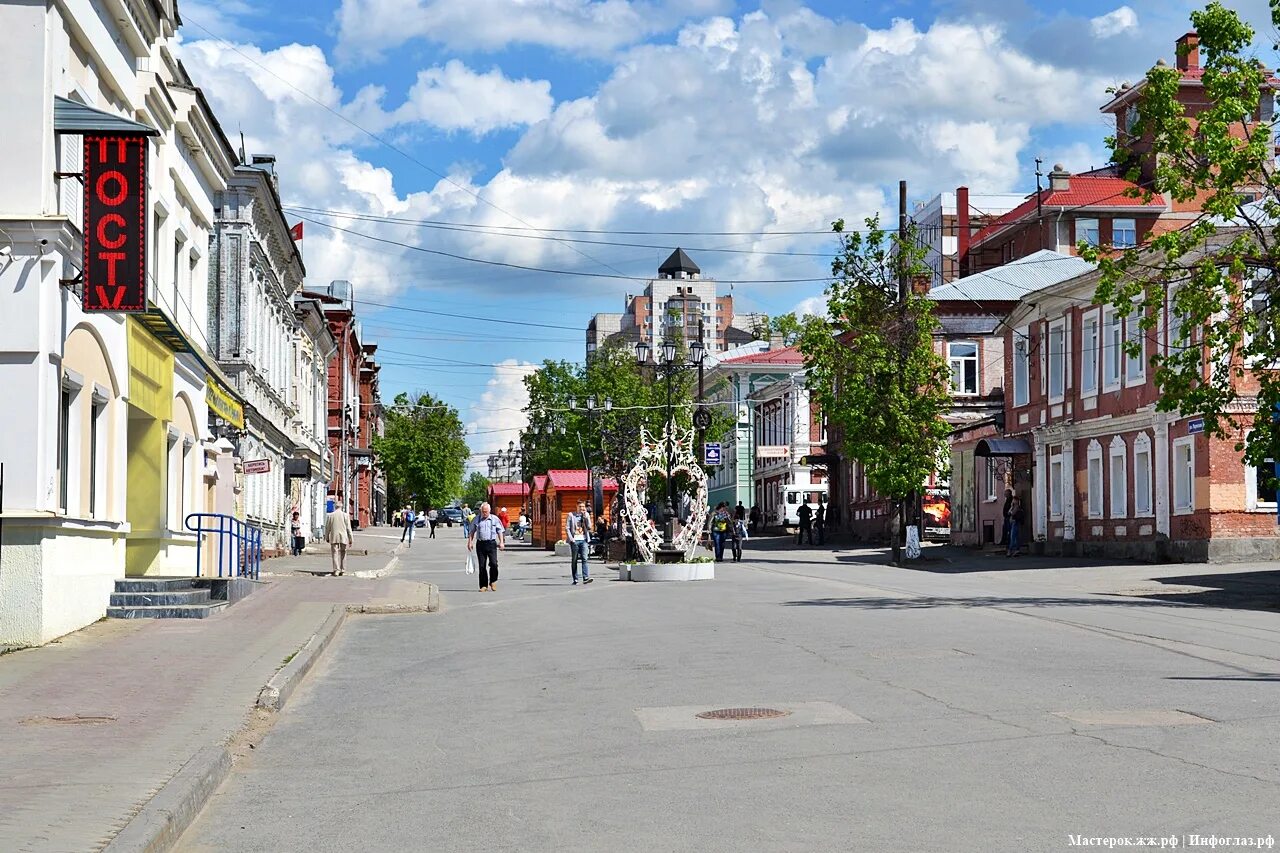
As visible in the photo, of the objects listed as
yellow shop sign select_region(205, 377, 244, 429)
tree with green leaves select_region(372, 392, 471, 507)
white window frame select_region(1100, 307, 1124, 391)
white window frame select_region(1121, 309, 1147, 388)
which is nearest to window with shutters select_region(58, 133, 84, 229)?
yellow shop sign select_region(205, 377, 244, 429)

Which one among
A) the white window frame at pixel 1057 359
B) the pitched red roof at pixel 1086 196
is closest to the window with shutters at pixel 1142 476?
the white window frame at pixel 1057 359

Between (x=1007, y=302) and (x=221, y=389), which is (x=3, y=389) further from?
(x=1007, y=302)

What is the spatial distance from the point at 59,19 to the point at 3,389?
13.8 feet

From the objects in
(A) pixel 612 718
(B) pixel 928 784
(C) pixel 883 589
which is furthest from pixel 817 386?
(B) pixel 928 784

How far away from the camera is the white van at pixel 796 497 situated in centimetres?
8581

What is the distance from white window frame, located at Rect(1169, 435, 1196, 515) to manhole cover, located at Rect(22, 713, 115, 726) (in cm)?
3170

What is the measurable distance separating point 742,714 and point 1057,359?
37.7 m

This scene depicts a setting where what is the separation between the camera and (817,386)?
160ft

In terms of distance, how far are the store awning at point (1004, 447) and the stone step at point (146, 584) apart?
31903mm

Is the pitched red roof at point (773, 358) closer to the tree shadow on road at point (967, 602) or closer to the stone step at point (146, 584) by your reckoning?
the tree shadow on road at point (967, 602)

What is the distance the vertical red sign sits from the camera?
1834cm

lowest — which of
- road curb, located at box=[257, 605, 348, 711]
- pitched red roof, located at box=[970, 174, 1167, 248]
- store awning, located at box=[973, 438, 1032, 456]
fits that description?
road curb, located at box=[257, 605, 348, 711]

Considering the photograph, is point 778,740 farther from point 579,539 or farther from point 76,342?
point 579,539

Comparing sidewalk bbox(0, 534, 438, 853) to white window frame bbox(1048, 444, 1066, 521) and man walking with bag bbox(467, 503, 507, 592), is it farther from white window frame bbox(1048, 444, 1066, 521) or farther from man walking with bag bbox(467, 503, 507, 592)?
white window frame bbox(1048, 444, 1066, 521)
